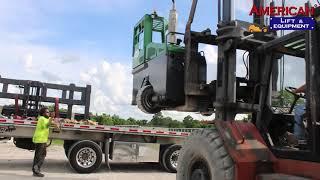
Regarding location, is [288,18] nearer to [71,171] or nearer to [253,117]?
[253,117]

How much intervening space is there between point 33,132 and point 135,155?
2891 mm

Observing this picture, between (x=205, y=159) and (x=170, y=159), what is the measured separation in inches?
339

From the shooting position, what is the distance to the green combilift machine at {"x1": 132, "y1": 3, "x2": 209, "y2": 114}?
7.35m

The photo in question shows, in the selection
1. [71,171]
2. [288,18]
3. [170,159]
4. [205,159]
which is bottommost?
[71,171]

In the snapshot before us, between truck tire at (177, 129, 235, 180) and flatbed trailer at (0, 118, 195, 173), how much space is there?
7.34m

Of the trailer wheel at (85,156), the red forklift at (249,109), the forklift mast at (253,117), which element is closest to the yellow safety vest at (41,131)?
the trailer wheel at (85,156)

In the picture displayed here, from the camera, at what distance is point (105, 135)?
46.8 feet

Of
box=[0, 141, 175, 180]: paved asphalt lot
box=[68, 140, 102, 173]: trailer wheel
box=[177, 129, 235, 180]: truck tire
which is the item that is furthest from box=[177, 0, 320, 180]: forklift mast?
box=[68, 140, 102, 173]: trailer wheel

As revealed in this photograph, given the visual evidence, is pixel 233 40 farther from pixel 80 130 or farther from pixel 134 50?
pixel 80 130

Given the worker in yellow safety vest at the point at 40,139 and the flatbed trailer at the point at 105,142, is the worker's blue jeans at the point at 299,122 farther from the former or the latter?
the flatbed trailer at the point at 105,142

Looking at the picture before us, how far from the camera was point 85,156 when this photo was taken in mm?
13586

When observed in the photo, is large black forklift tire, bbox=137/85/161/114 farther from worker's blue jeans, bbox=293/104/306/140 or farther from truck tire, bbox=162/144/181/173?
truck tire, bbox=162/144/181/173

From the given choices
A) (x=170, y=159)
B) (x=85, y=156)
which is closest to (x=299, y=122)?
(x=85, y=156)

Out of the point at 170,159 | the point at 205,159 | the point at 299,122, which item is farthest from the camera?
the point at 170,159
